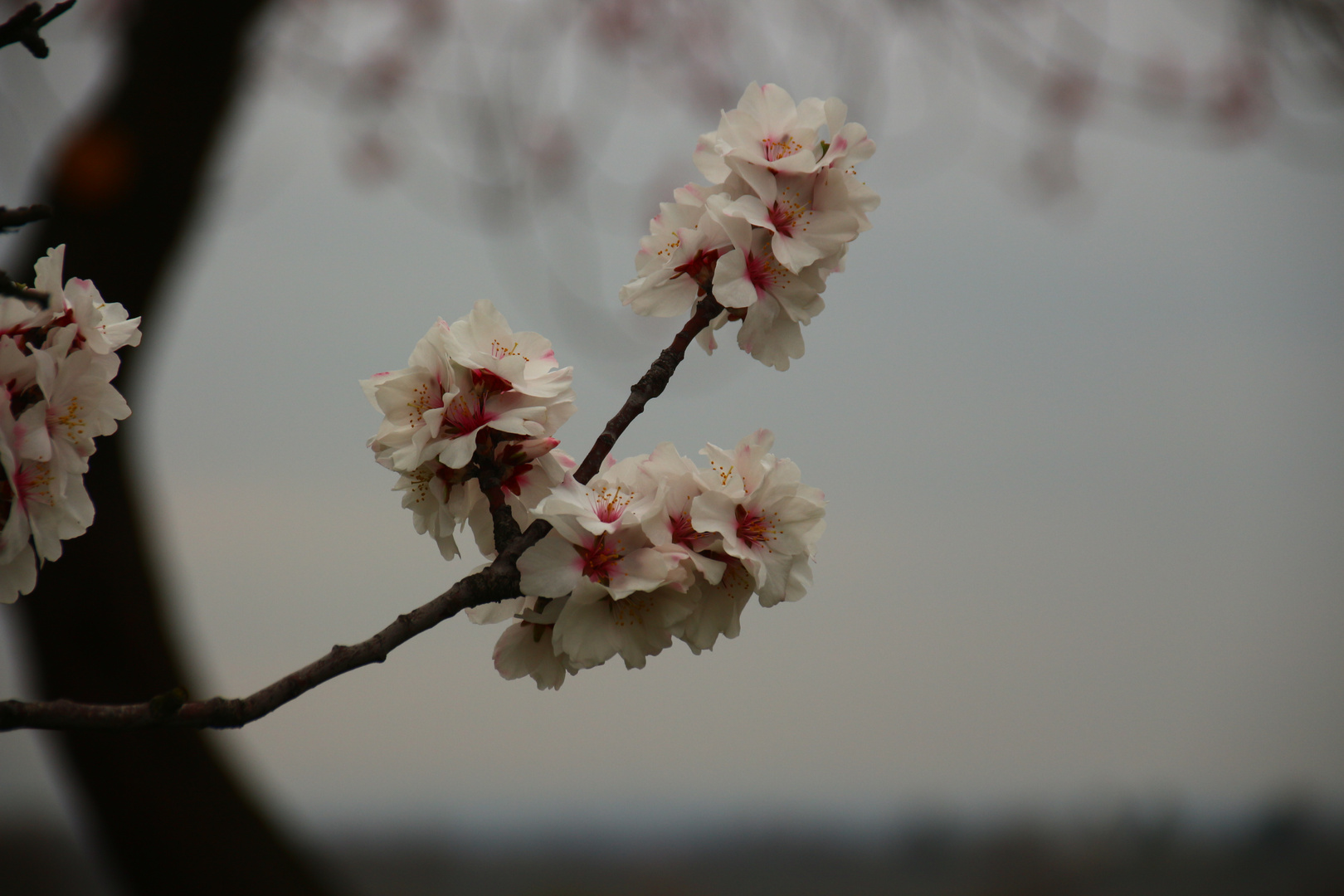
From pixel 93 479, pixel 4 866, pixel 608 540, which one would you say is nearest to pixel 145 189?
pixel 93 479

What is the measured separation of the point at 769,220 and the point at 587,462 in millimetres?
205

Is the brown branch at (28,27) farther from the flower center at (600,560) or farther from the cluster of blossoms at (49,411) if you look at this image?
the flower center at (600,560)

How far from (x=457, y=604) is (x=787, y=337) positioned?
0.29m

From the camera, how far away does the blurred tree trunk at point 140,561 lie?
1791mm

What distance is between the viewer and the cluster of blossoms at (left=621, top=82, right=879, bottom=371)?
0.65 meters

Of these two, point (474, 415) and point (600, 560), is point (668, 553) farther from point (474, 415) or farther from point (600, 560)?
point (474, 415)

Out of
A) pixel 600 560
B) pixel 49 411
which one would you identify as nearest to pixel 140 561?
pixel 49 411

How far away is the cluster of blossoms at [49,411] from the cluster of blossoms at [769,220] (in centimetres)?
33

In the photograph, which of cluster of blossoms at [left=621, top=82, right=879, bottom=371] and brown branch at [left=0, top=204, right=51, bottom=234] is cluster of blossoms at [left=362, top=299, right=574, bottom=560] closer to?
cluster of blossoms at [left=621, top=82, right=879, bottom=371]

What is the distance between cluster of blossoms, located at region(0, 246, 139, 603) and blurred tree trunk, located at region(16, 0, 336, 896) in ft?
4.65

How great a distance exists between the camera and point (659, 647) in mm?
610

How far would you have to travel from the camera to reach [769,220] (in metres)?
0.65

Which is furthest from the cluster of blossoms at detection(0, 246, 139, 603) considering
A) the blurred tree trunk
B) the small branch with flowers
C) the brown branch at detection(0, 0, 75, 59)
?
the blurred tree trunk

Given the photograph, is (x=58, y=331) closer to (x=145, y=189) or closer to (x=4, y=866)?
(x=145, y=189)
